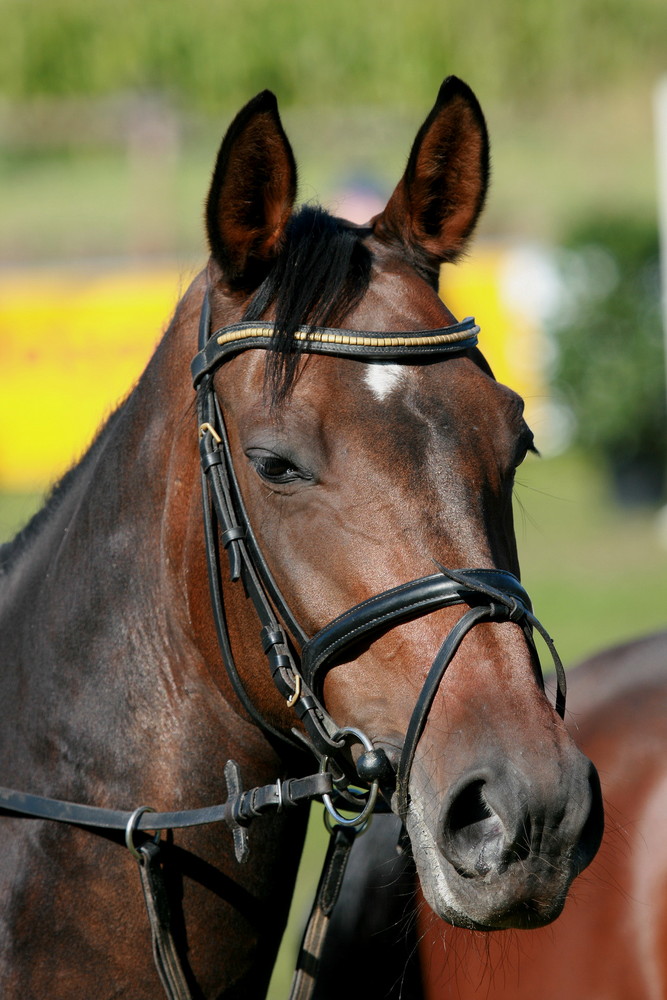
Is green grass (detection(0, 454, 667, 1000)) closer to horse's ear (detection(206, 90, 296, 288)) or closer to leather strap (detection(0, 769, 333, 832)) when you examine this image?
leather strap (detection(0, 769, 333, 832))

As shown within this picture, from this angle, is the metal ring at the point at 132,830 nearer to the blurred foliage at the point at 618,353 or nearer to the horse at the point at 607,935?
the horse at the point at 607,935

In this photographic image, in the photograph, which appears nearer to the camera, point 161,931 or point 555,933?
point 161,931

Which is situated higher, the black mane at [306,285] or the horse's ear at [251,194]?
the horse's ear at [251,194]

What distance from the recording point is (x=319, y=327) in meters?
2.11

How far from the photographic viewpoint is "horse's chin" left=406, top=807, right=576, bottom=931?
1.81m

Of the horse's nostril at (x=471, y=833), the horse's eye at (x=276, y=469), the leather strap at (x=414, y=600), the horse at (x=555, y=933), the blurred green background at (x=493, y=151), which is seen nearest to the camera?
the horse's nostril at (x=471, y=833)

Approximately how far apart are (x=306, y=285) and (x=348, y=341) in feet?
0.48

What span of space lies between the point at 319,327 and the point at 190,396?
0.33m

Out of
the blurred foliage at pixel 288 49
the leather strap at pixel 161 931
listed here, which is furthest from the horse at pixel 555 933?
the blurred foliage at pixel 288 49

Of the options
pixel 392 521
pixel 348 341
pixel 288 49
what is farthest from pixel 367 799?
pixel 288 49

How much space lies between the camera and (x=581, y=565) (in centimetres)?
1025

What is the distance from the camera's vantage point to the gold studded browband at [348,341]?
2.07 metres

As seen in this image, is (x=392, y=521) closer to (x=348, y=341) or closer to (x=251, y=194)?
(x=348, y=341)

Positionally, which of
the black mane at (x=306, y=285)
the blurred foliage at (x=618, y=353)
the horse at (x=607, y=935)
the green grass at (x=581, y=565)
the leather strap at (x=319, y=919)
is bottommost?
the green grass at (x=581, y=565)
